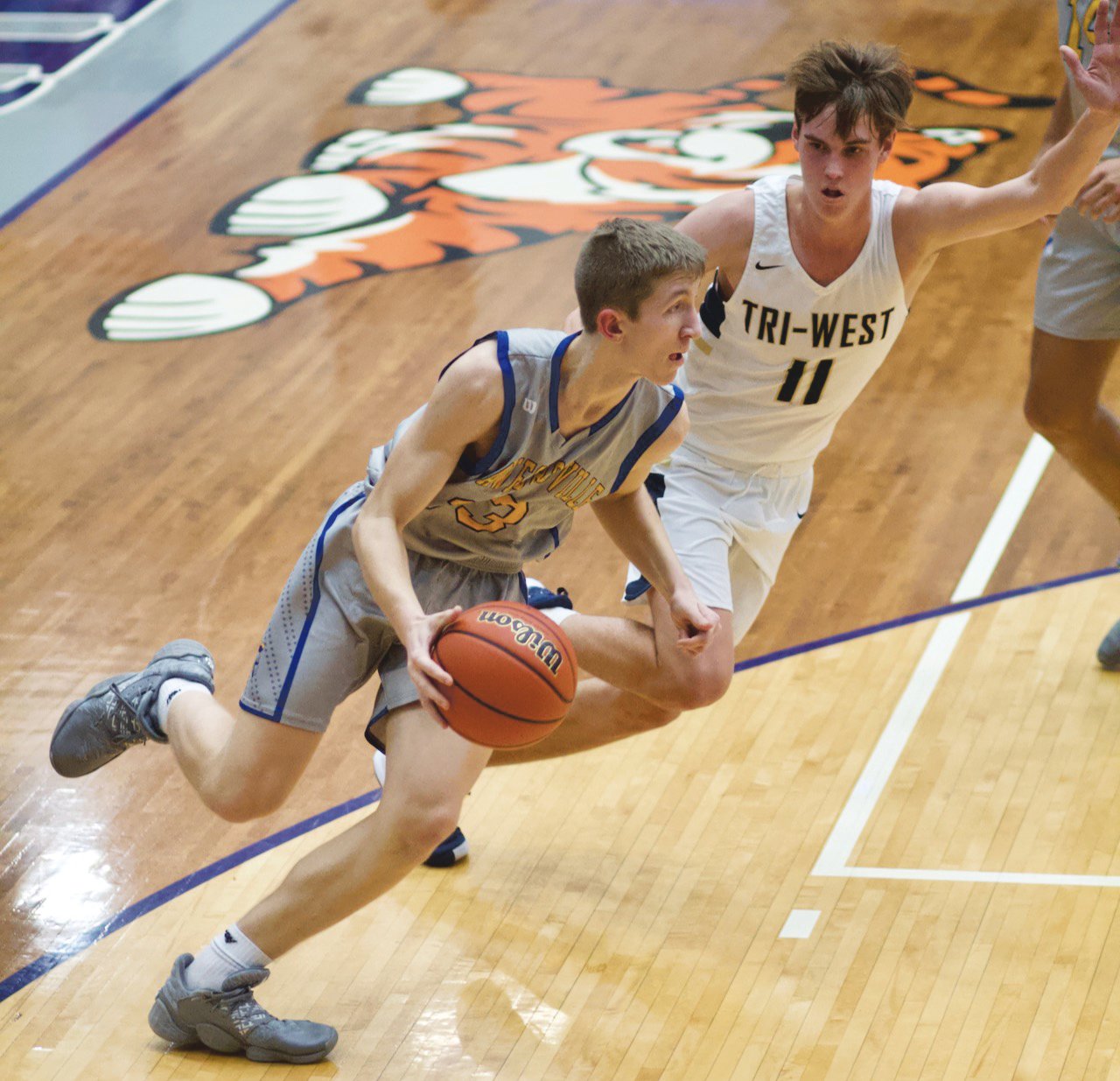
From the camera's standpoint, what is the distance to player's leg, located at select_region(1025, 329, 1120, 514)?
4848 millimetres

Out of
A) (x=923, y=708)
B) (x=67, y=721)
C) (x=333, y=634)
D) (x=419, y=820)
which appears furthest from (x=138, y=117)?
(x=419, y=820)

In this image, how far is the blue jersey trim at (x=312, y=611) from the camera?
353 cm

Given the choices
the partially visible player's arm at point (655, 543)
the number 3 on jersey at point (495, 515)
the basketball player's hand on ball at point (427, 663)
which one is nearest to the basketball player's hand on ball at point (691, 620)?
the partially visible player's arm at point (655, 543)

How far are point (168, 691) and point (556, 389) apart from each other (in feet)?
3.97

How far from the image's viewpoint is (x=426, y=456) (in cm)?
333

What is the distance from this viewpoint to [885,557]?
19.0ft

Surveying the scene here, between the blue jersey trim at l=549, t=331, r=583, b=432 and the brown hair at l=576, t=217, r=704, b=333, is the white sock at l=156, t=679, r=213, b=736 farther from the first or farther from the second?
the brown hair at l=576, t=217, r=704, b=333

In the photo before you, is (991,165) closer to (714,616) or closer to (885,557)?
(885,557)

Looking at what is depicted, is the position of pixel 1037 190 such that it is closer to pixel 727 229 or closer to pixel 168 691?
pixel 727 229

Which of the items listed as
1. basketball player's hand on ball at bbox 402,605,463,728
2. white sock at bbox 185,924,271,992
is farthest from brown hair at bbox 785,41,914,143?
white sock at bbox 185,924,271,992

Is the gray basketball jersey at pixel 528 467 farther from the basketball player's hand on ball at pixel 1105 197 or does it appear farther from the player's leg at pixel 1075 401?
the player's leg at pixel 1075 401

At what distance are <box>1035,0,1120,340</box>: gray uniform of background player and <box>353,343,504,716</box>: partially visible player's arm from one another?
2.07 metres

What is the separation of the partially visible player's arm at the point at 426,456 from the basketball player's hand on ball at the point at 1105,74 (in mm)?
1383

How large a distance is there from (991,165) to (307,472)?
14.0 ft
